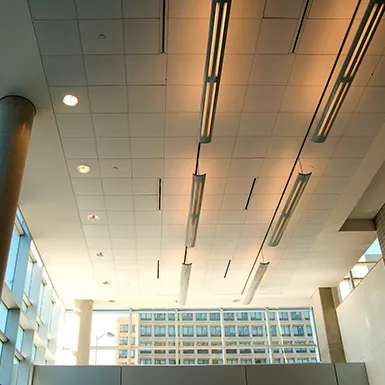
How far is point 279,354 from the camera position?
44.1ft

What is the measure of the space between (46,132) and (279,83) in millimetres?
3204

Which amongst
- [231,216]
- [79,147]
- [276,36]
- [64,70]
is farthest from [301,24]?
[231,216]

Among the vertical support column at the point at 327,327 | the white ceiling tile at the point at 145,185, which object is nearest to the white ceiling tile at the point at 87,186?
the white ceiling tile at the point at 145,185

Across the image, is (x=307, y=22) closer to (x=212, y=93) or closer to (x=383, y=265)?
(x=212, y=93)

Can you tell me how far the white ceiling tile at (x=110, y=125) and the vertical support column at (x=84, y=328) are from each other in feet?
25.4

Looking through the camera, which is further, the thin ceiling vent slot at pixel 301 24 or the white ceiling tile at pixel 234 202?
the white ceiling tile at pixel 234 202

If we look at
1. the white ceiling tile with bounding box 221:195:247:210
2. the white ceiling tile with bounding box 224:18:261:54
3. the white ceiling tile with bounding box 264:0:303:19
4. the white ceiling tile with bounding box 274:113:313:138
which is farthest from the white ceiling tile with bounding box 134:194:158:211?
the white ceiling tile with bounding box 264:0:303:19

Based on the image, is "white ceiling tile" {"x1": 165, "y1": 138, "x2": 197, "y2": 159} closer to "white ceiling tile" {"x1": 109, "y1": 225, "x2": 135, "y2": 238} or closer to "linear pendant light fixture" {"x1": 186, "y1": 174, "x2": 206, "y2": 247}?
"linear pendant light fixture" {"x1": 186, "y1": 174, "x2": 206, "y2": 247}

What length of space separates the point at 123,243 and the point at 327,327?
602cm

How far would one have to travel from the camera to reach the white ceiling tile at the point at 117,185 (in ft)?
25.1

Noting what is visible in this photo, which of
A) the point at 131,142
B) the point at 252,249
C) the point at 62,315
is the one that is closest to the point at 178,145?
the point at 131,142

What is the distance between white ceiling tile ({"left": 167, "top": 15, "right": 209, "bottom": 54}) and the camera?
16.5 ft

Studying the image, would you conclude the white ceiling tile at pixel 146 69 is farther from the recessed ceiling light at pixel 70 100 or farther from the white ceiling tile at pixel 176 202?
the white ceiling tile at pixel 176 202

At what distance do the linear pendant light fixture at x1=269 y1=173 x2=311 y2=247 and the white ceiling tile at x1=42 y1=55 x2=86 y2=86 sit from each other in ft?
10.9
